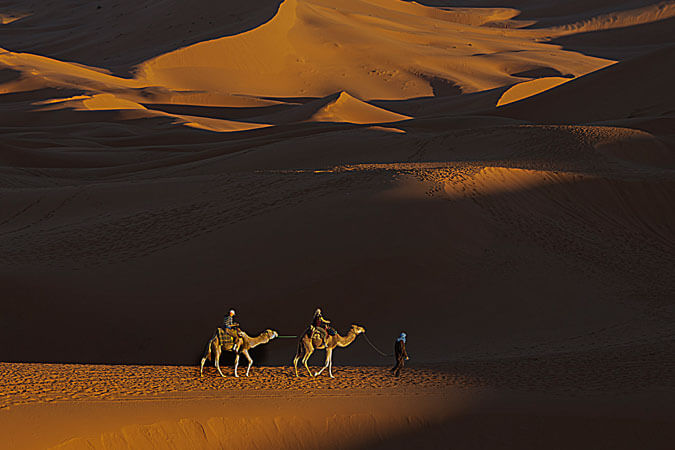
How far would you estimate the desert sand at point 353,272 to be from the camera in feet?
21.0

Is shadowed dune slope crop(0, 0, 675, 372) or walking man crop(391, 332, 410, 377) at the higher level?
shadowed dune slope crop(0, 0, 675, 372)

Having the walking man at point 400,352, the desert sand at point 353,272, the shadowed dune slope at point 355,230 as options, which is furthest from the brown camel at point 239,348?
the shadowed dune slope at point 355,230

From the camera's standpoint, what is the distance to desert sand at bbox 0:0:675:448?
6.41 m

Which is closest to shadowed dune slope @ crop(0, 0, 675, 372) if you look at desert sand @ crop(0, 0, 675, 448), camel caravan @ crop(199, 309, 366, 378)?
desert sand @ crop(0, 0, 675, 448)

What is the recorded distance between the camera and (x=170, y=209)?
610 inches

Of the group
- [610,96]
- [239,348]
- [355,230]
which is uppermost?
[610,96]

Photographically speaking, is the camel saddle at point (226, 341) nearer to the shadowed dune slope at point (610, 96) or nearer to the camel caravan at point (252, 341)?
the camel caravan at point (252, 341)

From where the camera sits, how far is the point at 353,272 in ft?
39.1

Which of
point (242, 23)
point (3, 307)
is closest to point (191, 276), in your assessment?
point (3, 307)

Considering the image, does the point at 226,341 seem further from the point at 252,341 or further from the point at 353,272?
the point at 353,272

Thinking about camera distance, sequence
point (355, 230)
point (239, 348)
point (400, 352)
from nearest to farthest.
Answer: point (239, 348) → point (400, 352) → point (355, 230)

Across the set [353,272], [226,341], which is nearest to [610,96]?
[353,272]

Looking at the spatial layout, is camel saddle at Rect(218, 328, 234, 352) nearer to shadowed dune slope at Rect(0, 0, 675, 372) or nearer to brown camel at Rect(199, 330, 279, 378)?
brown camel at Rect(199, 330, 279, 378)

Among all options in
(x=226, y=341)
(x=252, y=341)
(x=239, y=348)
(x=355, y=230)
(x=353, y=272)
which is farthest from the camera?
(x=355, y=230)
